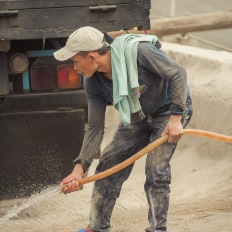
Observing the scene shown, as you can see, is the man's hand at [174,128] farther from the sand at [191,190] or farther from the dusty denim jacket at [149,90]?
the sand at [191,190]

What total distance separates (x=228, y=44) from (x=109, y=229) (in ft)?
26.4

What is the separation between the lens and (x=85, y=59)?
→ 4.71 meters

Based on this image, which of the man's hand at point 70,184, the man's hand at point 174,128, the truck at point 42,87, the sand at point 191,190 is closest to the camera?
the man's hand at point 174,128

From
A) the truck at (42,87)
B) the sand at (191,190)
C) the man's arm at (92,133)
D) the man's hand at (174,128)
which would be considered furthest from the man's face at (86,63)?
the sand at (191,190)

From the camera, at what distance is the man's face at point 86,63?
4.71m

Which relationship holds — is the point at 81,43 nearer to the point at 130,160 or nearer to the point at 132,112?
the point at 132,112

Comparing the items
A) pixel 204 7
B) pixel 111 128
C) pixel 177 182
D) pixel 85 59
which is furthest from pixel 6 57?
pixel 204 7

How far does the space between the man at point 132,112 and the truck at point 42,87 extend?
→ 2.53 ft

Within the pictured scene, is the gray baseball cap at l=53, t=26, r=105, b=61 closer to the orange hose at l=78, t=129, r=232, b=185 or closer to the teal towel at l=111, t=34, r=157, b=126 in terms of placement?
the teal towel at l=111, t=34, r=157, b=126

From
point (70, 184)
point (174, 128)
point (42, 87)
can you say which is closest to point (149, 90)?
point (174, 128)

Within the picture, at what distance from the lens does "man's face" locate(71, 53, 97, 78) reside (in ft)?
15.5

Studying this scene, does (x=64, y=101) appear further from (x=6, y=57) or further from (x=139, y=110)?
(x=139, y=110)

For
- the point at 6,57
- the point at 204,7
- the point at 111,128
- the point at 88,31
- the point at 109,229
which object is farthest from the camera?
the point at 204,7

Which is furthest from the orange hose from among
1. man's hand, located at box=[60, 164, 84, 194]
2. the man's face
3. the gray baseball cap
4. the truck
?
the truck
